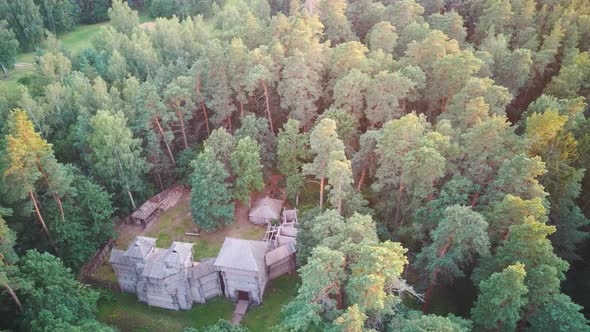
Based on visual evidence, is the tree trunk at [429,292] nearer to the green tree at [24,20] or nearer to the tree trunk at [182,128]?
the tree trunk at [182,128]

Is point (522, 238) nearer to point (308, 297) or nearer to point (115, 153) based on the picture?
point (308, 297)

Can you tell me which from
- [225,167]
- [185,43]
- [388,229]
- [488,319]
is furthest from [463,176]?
[185,43]

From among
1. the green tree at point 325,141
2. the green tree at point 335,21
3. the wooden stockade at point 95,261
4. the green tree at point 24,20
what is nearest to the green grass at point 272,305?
the green tree at point 325,141

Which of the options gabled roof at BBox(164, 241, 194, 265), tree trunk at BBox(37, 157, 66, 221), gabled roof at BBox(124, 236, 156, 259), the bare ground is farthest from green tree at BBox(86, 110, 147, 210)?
gabled roof at BBox(164, 241, 194, 265)

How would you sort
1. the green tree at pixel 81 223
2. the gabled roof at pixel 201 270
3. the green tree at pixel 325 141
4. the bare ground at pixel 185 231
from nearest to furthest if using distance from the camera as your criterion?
the green tree at pixel 325 141 < the gabled roof at pixel 201 270 < the green tree at pixel 81 223 < the bare ground at pixel 185 231

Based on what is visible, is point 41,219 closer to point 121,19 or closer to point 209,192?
point 209,192
